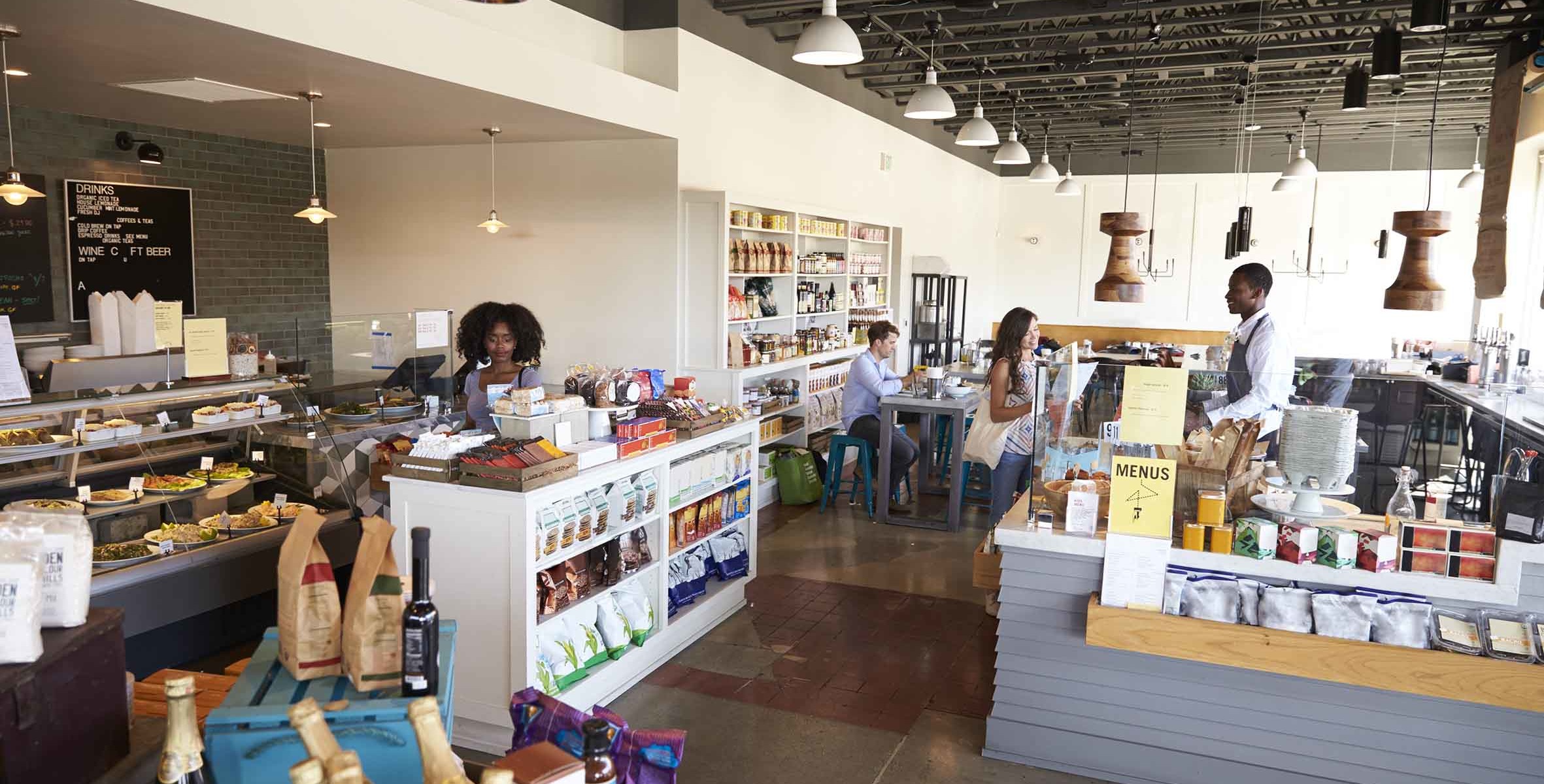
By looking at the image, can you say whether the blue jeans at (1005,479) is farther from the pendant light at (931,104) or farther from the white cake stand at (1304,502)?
the white cake stand at (1304,502)

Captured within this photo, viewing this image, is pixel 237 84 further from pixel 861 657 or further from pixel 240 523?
pixel 861 657

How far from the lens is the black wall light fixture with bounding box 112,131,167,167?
697 centimetres

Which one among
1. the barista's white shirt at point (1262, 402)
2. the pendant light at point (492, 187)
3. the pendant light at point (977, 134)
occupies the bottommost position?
the barista's white shirt at point (1262, 402)

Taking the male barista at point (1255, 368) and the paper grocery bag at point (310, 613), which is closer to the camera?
the paper grocery bag at point (310, 613)

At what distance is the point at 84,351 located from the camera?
6.16 meters

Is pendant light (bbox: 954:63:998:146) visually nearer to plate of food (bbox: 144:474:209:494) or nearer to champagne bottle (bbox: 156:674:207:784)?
plate of food (bbox: 144:474:209:494)

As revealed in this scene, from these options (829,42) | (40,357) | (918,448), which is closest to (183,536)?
(40,357)

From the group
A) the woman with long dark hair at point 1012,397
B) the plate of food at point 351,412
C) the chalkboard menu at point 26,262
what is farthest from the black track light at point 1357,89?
the chalkboard menu at point 26,262

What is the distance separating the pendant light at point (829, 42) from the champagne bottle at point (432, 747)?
4263 mm

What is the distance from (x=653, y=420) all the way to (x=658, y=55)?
3.42m

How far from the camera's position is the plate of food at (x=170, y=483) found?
426 cm

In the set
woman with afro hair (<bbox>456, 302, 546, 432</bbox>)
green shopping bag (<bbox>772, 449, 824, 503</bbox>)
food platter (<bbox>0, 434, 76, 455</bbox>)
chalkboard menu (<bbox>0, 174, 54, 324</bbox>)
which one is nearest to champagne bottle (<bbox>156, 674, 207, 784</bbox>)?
food platter (<bbox>0, 434, 76, 455</bbox>)

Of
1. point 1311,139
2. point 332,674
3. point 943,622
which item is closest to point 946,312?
point 1311,139

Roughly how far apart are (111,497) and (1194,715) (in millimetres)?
4417
